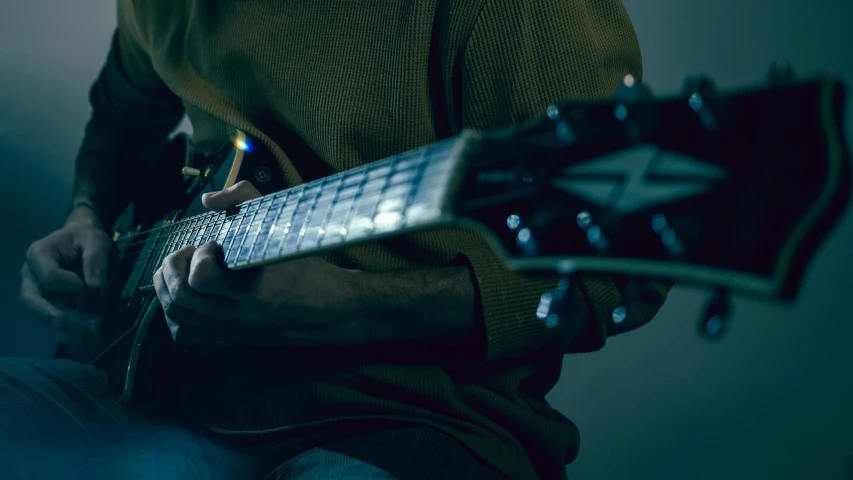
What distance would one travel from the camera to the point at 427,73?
74cm

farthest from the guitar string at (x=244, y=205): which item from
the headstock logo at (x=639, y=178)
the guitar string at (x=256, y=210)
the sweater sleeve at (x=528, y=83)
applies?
Answer: the sweater sleeve at (x=528, y=83)

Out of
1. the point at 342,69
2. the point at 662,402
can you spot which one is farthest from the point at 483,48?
the point at 662,402

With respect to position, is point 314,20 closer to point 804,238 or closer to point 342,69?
point 342,69

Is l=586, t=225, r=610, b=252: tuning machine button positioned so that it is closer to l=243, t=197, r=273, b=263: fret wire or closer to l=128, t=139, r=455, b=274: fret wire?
l=128, t=139, r=455, b=274: fret wire

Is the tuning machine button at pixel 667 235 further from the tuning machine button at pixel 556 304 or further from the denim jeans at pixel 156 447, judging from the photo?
the denim jeans at pixel 156 447

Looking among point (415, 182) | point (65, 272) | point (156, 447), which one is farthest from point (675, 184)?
point (65, 272)

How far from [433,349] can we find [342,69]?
411mm

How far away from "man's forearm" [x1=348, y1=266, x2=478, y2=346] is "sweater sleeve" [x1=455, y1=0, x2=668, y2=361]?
0.9 inches

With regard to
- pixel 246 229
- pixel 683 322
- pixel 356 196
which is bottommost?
pixel 683 322

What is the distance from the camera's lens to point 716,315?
31 cm

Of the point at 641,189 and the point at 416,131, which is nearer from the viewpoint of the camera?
the point at 641,189

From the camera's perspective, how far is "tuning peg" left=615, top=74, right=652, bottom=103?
34cm

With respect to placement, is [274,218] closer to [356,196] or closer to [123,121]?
[356,196]

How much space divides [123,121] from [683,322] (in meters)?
1.33
